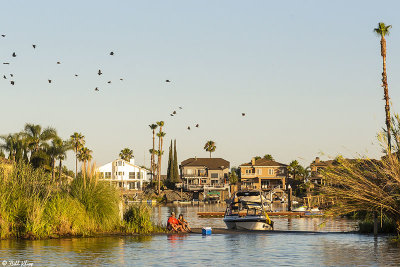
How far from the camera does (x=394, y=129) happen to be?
96.7ft

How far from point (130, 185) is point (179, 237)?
125339 mm

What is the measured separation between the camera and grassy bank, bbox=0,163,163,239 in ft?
102

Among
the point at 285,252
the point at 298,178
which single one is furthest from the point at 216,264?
the point at 298,178

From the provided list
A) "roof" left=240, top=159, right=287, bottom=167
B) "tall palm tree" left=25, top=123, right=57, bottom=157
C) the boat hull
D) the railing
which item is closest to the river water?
the boat hull

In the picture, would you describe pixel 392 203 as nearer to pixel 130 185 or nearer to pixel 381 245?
pixel 381 245

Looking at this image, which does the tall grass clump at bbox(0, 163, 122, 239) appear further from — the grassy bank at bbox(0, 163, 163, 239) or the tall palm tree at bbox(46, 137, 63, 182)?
the tall palm tree at bbox(46, 137, 63, 182)

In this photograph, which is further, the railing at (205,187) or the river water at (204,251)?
the railing at (205,187)

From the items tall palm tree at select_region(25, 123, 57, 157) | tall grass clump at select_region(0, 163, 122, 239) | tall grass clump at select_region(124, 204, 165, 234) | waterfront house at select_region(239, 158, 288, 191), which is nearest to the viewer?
tall grass clump at select_region(0, 163, 122, 239)

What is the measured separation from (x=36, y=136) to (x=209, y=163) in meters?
71.8

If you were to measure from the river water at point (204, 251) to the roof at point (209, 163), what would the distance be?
123 m

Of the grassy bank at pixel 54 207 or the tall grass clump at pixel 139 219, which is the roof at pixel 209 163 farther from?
the grassy bank at pixel 54 207

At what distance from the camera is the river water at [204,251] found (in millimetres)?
24812

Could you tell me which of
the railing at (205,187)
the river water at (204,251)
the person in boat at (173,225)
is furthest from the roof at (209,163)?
the river water at (204,251)

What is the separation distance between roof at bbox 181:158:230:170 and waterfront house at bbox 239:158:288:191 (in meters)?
7.12
